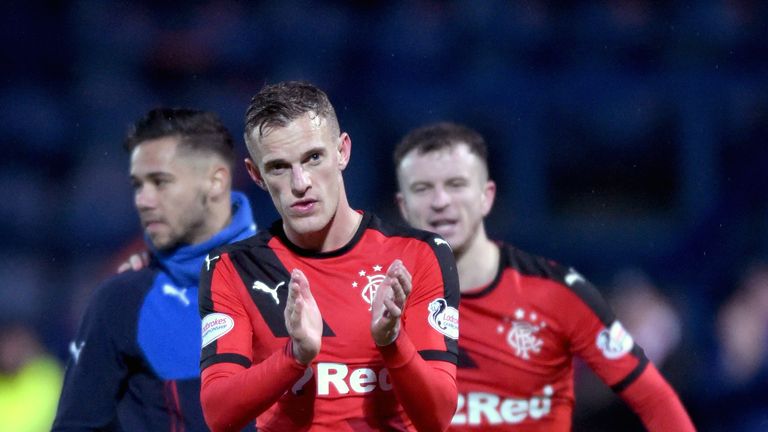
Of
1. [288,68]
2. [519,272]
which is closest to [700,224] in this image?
[519,272]

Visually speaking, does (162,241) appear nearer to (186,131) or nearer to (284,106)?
(186,131)

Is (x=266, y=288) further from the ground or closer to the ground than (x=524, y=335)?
further from the ground

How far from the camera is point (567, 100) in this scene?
753 cm

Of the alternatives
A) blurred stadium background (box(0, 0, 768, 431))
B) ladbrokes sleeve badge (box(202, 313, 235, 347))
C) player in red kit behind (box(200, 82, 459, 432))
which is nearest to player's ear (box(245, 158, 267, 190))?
player in red kit behind (box(200, 82, 459, 432))

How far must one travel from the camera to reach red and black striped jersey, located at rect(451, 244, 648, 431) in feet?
12.2

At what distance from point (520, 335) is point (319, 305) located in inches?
48.3

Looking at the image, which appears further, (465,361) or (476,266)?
(476,266)

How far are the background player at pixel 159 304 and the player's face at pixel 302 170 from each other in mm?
667

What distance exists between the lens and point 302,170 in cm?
271

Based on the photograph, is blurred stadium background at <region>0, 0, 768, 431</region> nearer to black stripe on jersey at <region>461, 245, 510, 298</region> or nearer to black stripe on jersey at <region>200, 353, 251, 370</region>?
black stripe on jersey at <region>461, 245, 510, 298</region>

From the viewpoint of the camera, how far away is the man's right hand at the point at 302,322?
2438mm

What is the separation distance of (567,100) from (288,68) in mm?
1951

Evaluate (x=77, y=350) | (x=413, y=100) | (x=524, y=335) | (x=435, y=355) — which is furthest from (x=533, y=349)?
(x=413, y=100)

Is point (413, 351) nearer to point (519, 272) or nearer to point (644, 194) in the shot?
point (519, 272)
